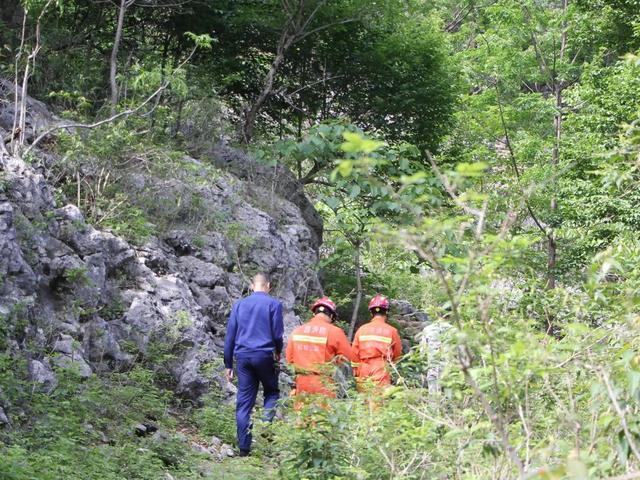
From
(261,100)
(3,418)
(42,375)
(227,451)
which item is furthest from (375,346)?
(261,100)

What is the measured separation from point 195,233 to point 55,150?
2.18 meters

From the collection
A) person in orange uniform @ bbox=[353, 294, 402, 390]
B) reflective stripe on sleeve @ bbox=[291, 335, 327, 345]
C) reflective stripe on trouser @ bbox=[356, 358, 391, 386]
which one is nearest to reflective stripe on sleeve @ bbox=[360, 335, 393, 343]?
person in orange uniform @ bbox=[353, 294, 402, 390]

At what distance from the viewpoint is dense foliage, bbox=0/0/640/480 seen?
3863 mm

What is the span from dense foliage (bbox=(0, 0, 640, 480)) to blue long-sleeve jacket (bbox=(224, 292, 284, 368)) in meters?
0.88

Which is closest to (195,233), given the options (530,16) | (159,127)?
(159,127)

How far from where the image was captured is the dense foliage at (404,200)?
12.7ft

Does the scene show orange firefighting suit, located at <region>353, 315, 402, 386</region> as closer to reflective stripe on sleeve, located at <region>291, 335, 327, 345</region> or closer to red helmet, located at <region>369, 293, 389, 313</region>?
red helmet, located at <region>369, 293, 389, 313</region>

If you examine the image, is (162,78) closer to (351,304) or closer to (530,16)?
(351,304)

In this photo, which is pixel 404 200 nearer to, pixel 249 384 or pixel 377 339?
pixel 249 384

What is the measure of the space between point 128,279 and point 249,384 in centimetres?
255

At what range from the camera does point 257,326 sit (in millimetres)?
8539

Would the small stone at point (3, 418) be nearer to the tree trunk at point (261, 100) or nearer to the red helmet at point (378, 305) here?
the red helmet at point (378, 305)

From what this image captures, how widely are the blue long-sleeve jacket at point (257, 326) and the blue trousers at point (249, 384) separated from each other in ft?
0.26

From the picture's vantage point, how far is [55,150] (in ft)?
37.5
